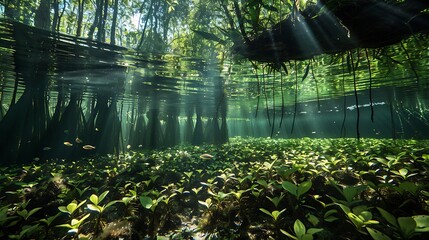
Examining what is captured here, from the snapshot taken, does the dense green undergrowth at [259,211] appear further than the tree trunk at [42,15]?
No

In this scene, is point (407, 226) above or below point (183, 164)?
above

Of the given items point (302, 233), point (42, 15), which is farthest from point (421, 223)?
point (42, 15)

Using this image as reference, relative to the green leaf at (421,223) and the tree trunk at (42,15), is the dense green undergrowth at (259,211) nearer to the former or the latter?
the green leaf at (421,223)

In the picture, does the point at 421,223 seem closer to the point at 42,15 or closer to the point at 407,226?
the point at 407,226

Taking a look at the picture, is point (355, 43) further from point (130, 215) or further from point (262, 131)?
point (262, 131)

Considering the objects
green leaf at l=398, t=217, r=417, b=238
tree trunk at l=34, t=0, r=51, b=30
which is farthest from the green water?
tree trunk at l=34, t=0, r=51, b=30

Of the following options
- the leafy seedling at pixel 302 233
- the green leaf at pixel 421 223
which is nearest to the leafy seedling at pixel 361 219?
the green leaf at pixel 421 223

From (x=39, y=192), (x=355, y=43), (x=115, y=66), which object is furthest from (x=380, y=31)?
(x=115, y=66)

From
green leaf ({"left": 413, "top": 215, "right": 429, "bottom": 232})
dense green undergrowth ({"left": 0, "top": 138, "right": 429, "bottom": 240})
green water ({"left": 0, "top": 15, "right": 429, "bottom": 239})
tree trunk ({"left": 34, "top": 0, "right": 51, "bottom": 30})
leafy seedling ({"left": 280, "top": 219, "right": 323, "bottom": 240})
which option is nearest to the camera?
green leaf ({"left": 413, "top": 215, "right": 429, "bottom": 232})

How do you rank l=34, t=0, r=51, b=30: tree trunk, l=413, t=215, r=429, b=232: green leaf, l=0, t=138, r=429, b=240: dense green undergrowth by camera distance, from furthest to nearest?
l=34, t=0, r=51, b=30: tree trunk, l=0, t=138, r=429, b=240: dense green undergrowth, l=413, t=215, r=429, b=232: green leaf

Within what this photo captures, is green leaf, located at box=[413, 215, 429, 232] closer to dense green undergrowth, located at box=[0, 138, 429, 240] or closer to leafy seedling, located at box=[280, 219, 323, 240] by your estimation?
dense green undergrowth, located at box=[0, 138, 429, 240]

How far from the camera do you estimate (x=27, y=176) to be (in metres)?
7.45

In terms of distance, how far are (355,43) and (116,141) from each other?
15.1 meters

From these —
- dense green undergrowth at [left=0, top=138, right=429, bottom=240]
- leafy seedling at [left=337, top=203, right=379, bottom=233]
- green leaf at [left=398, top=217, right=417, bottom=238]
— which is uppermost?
green leaf at [left=398, top=217, right=417, bottom=238]
